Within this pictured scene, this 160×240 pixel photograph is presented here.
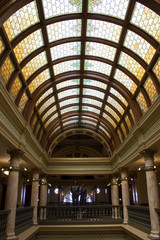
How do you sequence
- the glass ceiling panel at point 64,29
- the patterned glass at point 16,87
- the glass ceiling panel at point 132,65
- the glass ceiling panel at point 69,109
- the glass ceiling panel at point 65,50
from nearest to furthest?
1. the glass ceiling panel at point 64,29
2. the patterned glass at point 16,87
3. the glass ceiling panel at point 132,65
4. the glass ceiling panel at point 65,50
5. the glass ceiling panel at point 69,109

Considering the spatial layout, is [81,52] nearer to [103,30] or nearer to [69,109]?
[103,30]

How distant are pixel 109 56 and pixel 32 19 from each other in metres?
4.97

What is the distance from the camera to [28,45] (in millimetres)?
9719

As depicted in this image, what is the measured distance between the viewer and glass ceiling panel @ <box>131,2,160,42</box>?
8.17 m

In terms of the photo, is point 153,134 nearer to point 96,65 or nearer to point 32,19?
point 96,65

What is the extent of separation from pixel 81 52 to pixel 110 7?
355 cm

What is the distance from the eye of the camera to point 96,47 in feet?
38.8

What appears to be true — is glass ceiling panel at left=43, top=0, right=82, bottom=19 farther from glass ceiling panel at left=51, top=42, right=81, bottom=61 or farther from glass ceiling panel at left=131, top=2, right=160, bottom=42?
glass ceiling panel at left=131, top=2, right=160, bottom=42

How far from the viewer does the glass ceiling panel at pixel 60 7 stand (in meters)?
8.69

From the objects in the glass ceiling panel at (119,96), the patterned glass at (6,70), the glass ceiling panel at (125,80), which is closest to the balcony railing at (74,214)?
the glass ceiling panel at (119,96)

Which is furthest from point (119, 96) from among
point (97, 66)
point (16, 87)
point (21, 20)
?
point (21, 20)

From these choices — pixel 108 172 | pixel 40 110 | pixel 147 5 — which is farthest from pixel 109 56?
pixel 108 172

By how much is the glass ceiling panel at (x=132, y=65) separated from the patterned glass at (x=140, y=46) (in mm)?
870

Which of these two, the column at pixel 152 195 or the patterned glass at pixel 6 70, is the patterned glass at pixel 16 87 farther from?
the column at pixel 152 195
